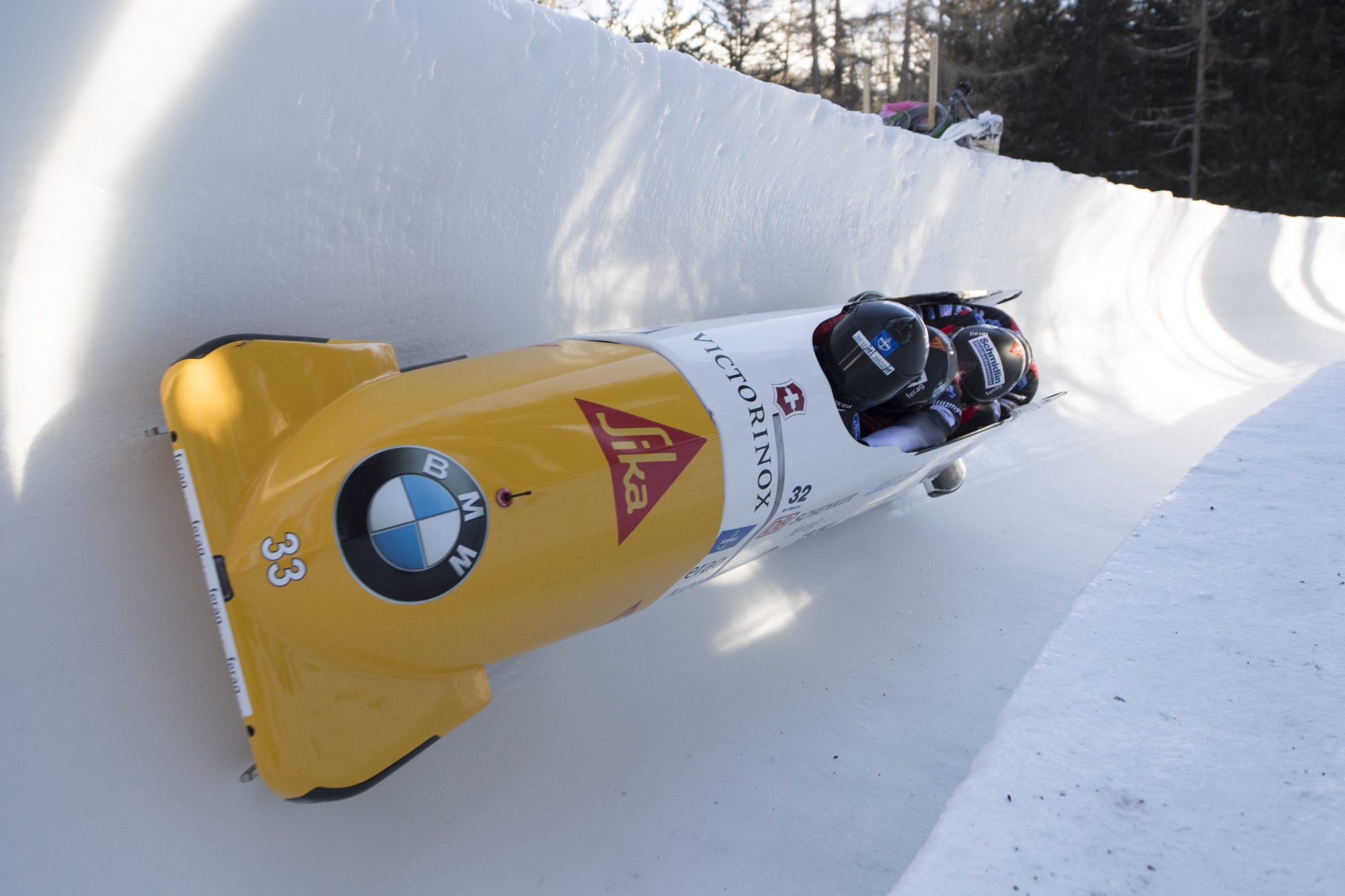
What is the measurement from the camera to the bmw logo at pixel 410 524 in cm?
170

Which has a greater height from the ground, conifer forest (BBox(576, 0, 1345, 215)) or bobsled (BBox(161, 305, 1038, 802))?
conifer forest (BBox(576, 0, 1345, 215))

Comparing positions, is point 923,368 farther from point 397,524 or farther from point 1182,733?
point 397,524

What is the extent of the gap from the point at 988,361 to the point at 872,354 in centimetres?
88

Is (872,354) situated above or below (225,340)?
below

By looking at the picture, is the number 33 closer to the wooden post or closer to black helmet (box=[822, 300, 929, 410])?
black helmet (box=[822, 300, 929, 410])

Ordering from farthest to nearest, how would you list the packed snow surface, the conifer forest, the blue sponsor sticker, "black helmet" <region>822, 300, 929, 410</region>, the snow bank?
1. the conifer forest
2. "black helmet" <region>822, 300, 929, 410</region>
3. the blue sponsor sticker
4. the packed snow surface
5. the snow bank

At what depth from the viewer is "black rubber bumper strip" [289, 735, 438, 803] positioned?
1.77m

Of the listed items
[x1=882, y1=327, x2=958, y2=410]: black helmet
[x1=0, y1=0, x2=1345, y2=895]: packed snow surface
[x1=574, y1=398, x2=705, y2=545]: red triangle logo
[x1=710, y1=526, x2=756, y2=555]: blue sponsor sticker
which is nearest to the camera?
[x1=0, y1=0, x2=1345, y2=895]: packed snow surface

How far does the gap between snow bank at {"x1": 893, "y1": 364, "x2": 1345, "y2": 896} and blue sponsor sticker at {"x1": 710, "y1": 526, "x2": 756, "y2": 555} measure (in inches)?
32.8

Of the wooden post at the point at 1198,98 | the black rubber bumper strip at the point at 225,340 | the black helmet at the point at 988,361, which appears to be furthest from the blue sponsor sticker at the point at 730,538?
the wooden post at the point at 1198,98

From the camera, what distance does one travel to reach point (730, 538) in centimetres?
226

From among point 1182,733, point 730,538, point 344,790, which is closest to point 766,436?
point 730,538

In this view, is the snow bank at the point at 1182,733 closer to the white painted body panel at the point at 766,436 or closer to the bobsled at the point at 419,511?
the white painted body panel at the point at 766,436

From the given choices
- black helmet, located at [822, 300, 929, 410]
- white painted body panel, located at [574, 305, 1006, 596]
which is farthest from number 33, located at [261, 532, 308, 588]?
black helmet, located at [822, 300, 929, 410]
